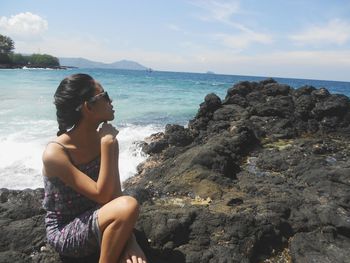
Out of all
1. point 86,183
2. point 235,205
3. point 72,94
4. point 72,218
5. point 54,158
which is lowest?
point 235,205

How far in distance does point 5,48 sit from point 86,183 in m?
103

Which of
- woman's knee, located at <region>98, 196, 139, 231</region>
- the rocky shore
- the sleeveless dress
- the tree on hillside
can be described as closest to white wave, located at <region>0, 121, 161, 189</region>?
the rocky shore

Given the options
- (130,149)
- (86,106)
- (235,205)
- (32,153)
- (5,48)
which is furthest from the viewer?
(5,48)

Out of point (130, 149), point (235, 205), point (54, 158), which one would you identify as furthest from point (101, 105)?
point (130, 149)

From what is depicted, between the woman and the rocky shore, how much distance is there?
39cm

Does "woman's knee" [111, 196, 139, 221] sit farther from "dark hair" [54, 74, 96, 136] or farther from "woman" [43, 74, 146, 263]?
"dark hair" [54, 74, 96, 136]

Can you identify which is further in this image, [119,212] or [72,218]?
[72,218]

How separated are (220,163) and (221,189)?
4.49 ft

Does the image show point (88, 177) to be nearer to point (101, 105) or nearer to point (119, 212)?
point (119, 212)

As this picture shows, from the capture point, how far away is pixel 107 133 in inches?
144

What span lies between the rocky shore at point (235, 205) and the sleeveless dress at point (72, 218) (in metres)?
0.26

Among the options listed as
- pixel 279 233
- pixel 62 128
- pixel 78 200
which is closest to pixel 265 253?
pixel 279 233

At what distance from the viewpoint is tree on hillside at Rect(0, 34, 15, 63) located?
3792 inches

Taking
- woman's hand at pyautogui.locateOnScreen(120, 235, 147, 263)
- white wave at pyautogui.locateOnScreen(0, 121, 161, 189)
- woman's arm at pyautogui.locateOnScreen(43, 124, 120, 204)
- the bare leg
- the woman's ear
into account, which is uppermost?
the woman's ear
